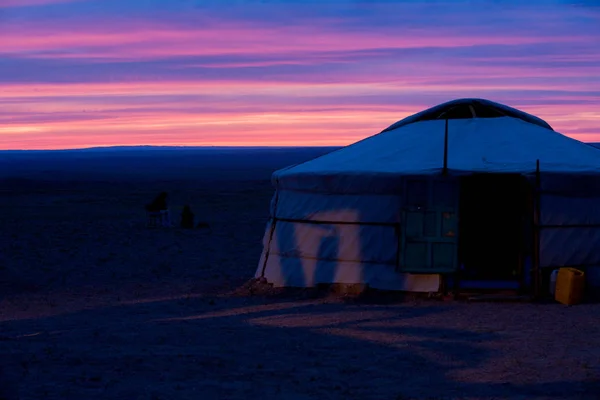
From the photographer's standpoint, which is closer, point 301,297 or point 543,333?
point 543,333

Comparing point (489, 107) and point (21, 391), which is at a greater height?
point (489, 107)

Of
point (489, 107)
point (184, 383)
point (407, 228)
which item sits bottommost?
point (184, 383)

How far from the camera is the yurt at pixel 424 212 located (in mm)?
11391

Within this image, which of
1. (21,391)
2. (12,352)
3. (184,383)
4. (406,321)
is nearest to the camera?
(21,391)

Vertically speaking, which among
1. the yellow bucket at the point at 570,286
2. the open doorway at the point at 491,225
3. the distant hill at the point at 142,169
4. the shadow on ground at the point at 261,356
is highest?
the distant hill at the point at 142,169

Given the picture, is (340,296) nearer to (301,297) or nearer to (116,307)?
(301,297)

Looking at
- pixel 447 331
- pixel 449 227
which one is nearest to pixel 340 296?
pixel 449 227

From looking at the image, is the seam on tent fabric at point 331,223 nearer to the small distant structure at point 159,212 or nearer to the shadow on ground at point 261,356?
the shadow on ground at point 261,356

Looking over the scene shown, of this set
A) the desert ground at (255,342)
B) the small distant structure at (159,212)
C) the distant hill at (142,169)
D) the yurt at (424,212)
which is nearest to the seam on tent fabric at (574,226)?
the yurt at (424,212)

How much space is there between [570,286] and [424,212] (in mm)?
1848

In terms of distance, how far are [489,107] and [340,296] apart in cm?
388

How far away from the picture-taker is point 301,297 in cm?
1195

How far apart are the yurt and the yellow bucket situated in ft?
1.02

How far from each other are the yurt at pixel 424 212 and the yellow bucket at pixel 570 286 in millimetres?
310
